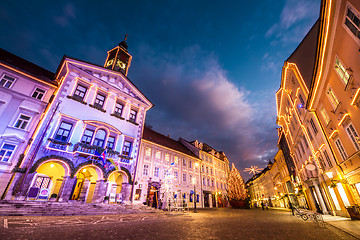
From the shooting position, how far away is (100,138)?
18.7 meters

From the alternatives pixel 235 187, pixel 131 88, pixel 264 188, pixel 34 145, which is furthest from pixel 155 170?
pixel 264 188

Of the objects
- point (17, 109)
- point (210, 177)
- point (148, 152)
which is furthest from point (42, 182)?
point (210, 177)

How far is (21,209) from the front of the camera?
10039 millimetres

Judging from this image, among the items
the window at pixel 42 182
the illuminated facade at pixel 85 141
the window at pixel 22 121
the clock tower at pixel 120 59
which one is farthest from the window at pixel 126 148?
the clock tower at pixel 120 59

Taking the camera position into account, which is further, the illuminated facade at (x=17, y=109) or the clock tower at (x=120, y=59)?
the clock tower at (x=120, y=59)

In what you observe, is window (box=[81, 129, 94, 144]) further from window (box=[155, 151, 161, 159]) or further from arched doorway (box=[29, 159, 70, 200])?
window (box=[155, 151, 161, 159])

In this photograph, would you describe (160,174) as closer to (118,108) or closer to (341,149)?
(118,108)

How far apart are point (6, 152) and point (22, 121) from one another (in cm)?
328

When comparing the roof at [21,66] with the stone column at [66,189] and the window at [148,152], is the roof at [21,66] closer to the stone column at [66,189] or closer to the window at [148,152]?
the stone column at [66,189]

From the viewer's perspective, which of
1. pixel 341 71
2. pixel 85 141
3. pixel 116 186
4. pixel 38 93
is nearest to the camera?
pixel 341 71

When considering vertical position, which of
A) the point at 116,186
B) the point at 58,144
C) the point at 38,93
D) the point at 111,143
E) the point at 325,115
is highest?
the point at 38,93

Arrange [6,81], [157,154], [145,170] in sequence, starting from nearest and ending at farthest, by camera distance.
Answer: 1. [6,81]
2. [145,170]
3. [157,154]

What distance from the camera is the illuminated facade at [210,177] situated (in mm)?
36234

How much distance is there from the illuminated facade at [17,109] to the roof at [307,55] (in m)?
28.3
